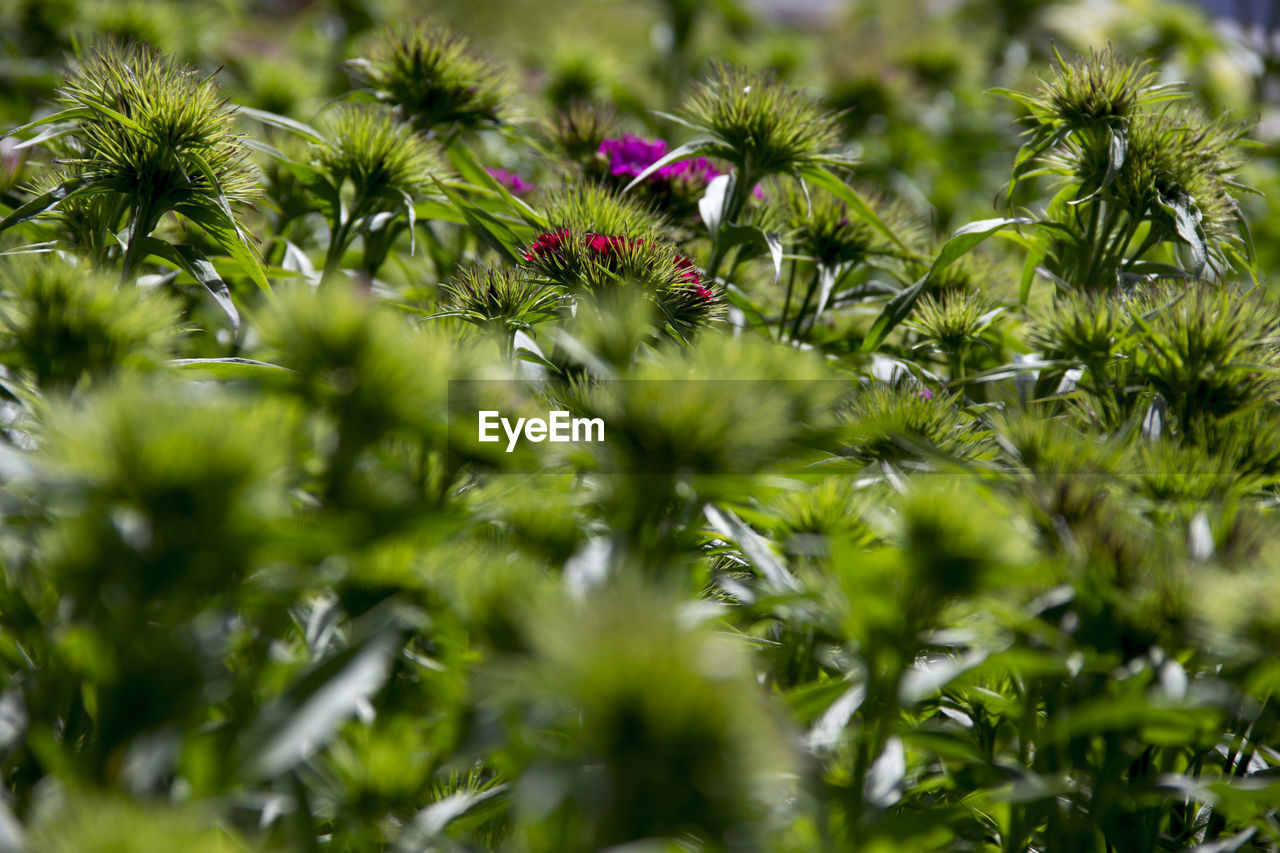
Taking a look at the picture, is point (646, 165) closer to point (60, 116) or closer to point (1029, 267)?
point (1029, 267)

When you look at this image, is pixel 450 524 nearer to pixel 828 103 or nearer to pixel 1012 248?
pixel 1012 248

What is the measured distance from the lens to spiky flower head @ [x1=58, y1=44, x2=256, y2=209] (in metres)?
0.93

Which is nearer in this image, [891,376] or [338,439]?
[338,439]

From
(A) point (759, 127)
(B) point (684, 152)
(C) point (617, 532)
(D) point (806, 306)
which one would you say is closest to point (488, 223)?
(B) point (684, 152)

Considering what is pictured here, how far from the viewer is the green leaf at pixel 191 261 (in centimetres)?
99

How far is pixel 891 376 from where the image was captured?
123 cm

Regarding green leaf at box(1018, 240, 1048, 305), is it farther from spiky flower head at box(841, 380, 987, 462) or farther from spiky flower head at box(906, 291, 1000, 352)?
spiky flower head at box(841, 380, 987, 462)

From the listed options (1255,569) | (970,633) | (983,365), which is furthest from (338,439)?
(983,365)

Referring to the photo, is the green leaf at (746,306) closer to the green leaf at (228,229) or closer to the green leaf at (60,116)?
the green leaf at (228,229)

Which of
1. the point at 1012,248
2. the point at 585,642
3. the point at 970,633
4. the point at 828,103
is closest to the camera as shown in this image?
the point at 585,642

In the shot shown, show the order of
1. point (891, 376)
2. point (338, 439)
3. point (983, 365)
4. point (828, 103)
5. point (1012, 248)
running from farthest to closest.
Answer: point (828, 103) < point (1012, 248) < point (983, 365) < point (891, 376) < point (338, 439)

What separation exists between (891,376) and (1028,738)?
1.92 ft

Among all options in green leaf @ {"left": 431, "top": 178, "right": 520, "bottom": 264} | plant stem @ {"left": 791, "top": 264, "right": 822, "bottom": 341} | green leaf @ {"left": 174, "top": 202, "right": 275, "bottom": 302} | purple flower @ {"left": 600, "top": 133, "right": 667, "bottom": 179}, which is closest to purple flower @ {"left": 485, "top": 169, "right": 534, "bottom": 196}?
purple flower @ {"left": 600, "top": 133, "right": 667, "bottom": 179}

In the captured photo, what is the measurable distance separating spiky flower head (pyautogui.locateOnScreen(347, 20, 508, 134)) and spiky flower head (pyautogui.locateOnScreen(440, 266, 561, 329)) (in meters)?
0.53
